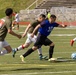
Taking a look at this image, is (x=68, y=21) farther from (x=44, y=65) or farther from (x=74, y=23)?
(x=44, y=65)

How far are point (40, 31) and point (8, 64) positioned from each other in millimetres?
1741

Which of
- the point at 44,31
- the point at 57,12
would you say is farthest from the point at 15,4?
the point at 44,31

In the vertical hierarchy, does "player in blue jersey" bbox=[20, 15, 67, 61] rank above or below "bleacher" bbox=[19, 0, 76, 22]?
above

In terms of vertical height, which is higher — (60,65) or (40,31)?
(40,31)

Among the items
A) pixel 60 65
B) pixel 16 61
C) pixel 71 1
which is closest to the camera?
pixel 60 65

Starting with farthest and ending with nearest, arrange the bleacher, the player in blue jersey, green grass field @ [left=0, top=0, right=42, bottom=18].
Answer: green grass field @ [left=0, top=0, right=42, bottom=18] < the bleacher < the player in blue jersey

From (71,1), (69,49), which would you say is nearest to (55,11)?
(71,1)

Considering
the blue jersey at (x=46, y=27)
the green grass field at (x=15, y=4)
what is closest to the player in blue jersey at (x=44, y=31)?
the blue jersey at (x=46, y=27)

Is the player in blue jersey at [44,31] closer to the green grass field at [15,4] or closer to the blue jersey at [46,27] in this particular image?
the blue jersey at [46,27]

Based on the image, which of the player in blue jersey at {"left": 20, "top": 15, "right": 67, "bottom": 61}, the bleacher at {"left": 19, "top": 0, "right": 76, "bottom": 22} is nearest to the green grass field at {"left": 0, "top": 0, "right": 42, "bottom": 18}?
the bleacher at {"left": 19, "top": 0, "right": 76, "bottom": 22}

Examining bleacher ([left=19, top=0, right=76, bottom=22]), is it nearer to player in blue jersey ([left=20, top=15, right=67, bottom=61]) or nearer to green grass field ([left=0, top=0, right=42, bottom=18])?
green grass field ([left=0, top=0, right=42, bottom=18])

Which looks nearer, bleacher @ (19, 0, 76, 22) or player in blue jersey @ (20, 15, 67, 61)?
player in blue jersey @ (20, 15, 67, 61)

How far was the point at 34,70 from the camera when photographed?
Answer: 11.8 meters

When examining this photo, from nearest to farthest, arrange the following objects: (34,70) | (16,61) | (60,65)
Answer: (34,70) < (60,65) < (16,61)
